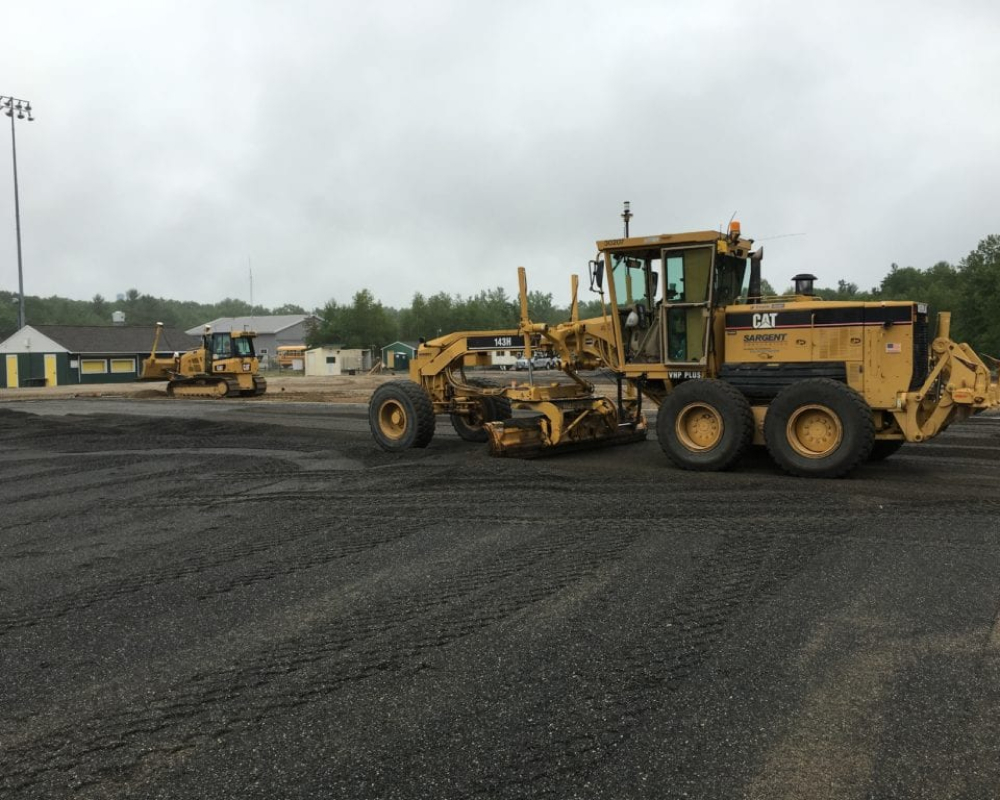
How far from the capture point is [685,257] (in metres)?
10.6

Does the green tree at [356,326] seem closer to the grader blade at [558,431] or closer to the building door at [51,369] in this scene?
the building door at [51,369]

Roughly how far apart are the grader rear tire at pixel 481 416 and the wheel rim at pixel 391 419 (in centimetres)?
115

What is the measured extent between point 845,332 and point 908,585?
4.63 m

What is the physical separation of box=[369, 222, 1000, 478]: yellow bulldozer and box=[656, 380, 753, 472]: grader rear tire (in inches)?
0.6

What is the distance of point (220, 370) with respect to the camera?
30.5 metres

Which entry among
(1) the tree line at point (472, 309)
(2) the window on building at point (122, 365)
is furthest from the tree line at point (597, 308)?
(2) the window on building at point (122, 365)

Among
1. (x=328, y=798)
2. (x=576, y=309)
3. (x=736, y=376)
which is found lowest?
(x=328, y=798)

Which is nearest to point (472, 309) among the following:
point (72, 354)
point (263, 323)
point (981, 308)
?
point (263, 323)

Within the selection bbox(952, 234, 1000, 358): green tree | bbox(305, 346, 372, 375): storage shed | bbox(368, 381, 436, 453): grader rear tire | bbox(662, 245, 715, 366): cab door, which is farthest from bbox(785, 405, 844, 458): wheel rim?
bbox(305, 346, 372, 375): storage shed

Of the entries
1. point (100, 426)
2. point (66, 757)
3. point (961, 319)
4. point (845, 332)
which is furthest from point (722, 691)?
point (961, 319)

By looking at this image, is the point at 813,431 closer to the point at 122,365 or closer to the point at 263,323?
the point at 122,365

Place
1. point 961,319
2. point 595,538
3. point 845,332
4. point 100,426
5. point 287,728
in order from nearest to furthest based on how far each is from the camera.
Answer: point 287,728 → point 595,538 → point 845,332 → point 100,426 → point 961,319

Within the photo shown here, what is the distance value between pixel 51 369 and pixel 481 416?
162 feet

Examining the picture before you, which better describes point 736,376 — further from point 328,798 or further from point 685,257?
point 328,798
